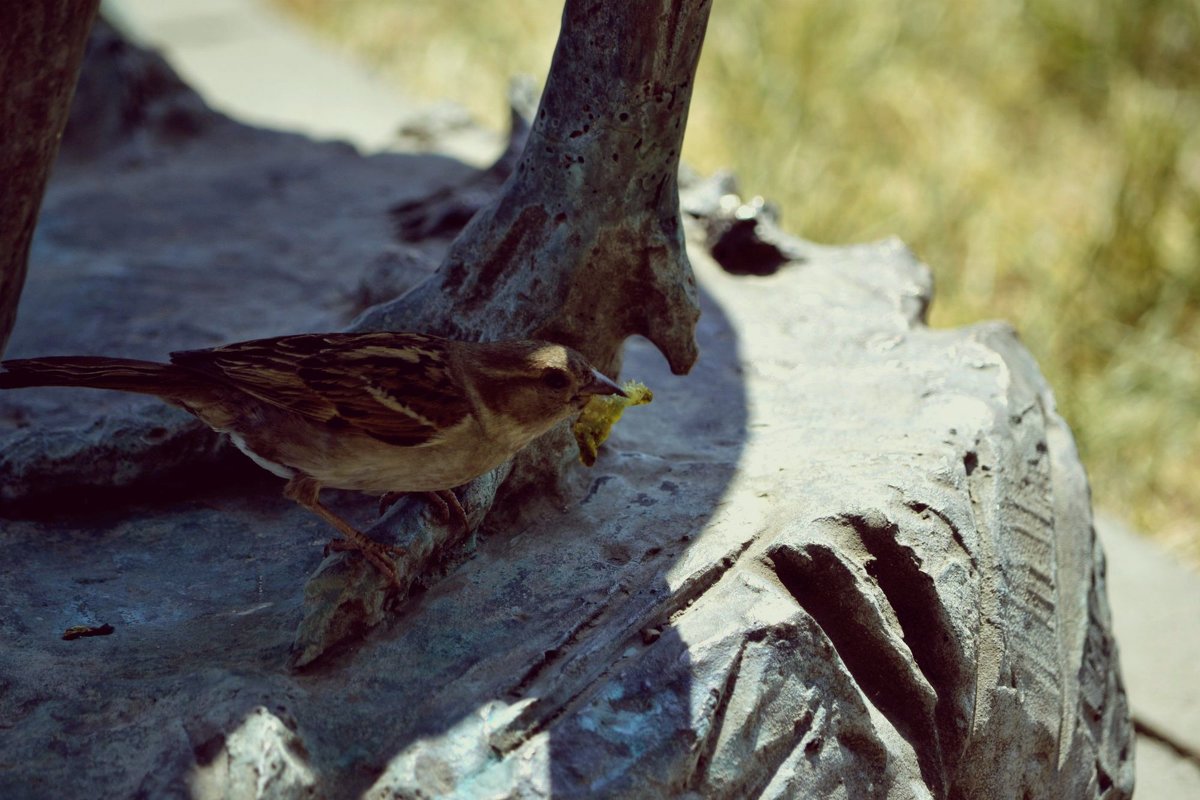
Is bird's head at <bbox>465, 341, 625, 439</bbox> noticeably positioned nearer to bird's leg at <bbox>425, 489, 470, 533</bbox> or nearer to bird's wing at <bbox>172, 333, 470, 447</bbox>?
bird's wing at <bbox>172, 333, 470, 447</bbox>

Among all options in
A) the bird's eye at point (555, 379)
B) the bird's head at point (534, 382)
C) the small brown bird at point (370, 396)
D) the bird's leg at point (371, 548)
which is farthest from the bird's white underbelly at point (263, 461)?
the bird's eye at point (555, 379)

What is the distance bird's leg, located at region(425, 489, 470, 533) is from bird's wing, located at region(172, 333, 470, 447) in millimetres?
227

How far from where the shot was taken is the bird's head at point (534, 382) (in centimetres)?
283

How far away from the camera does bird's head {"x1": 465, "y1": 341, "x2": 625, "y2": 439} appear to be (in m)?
2.83

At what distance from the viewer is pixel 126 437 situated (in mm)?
3428

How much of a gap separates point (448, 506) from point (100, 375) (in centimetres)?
79

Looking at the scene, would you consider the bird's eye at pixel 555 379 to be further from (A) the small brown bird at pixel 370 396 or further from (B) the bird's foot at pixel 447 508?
(B) the bird's foot at pixel 447 508

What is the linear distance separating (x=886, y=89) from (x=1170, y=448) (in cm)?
301

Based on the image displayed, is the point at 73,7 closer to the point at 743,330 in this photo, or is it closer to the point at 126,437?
the point at 126,437

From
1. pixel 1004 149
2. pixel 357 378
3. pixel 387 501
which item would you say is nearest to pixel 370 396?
pixel 357 378

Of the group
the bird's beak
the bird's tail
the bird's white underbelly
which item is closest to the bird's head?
the bird's beak

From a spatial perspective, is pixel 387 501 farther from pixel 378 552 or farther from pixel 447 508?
pixel 378 552

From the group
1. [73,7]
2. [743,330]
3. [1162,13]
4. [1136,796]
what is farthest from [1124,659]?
[1162,13]

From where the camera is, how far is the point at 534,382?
9.31 ft
